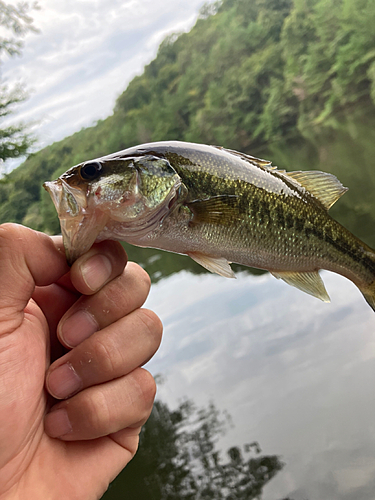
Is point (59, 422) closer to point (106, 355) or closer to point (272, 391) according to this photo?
point (106, 355)

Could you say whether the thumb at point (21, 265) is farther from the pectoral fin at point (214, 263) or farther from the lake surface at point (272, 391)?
the lake surface at point (272, 391)

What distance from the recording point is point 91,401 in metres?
1.95

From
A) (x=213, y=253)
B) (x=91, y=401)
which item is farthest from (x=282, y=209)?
(x=91, y=401)

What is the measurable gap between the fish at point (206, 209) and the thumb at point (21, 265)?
162 millimetres

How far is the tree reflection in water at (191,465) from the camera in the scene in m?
4.76

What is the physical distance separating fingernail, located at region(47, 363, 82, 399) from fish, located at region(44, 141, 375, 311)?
0.59 m

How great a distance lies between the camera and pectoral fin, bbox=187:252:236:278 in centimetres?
199

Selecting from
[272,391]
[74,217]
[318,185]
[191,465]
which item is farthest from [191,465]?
[74,217]

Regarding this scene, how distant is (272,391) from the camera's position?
6117mm

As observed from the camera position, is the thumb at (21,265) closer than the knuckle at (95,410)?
Yes

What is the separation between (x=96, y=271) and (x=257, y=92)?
56.8m

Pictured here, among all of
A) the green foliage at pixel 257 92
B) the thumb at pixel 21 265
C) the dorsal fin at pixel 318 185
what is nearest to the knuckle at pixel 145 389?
the thumb at pixel 21 265

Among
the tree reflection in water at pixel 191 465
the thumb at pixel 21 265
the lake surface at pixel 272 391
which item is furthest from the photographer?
the tree reflection in water at pixel 191 465

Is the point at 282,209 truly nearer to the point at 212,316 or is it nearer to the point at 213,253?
the point at 213,253
